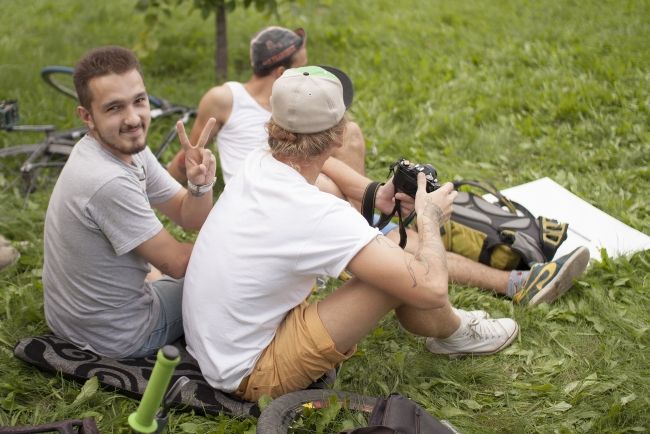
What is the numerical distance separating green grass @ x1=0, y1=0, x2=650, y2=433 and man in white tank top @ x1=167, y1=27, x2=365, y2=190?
893 millimetres

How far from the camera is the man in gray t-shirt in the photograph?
276 cm

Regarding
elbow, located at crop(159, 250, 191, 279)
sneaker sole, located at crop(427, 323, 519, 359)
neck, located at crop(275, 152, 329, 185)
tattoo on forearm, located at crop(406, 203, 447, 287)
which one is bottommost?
sneaker sole, located at crop(427, 323, 519, 359)

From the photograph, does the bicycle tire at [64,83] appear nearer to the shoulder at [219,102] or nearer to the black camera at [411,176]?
the shoulder at [219,102]

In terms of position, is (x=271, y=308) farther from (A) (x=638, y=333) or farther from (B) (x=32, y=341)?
(A) (x=638, y=333)

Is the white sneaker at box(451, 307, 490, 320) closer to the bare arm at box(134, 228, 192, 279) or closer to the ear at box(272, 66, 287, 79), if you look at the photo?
the bare arm at box(134, 228, 192, 279)

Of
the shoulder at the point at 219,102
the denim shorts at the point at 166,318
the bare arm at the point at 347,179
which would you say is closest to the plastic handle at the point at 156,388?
the denim shorts at the point at 166,318

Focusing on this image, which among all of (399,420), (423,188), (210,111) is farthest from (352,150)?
(399,420)

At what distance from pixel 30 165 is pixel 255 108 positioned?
1589 millimetres

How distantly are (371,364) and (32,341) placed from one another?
4.77 ft

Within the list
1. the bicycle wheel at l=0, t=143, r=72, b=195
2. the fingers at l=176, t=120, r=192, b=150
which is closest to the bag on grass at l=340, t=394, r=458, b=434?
the fingers at l=176, t=120, r=192, b=150

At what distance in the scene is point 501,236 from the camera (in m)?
3.89

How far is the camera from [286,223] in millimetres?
2561

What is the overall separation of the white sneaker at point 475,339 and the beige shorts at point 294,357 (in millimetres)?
593

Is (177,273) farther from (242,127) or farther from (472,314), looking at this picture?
(242,127)
